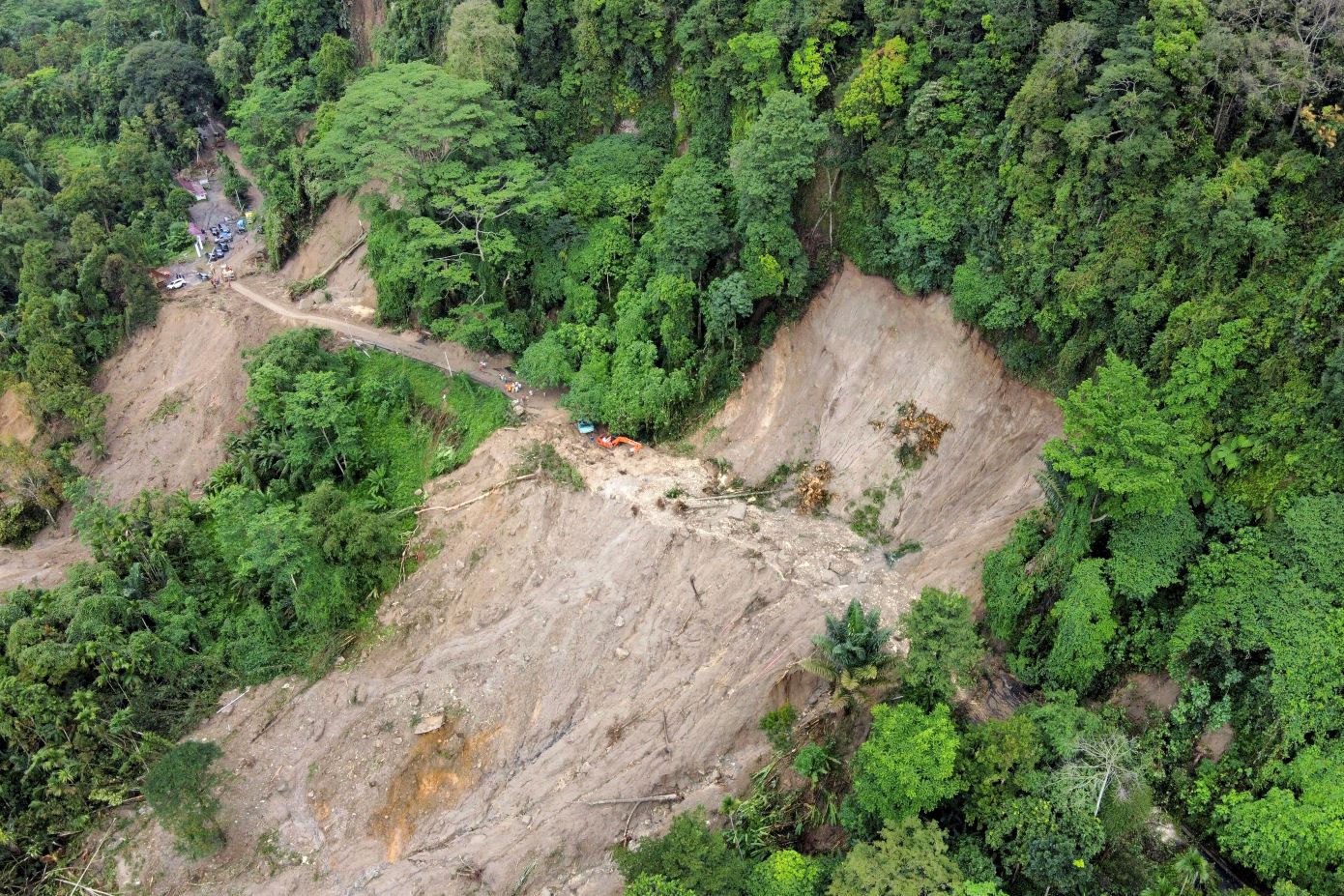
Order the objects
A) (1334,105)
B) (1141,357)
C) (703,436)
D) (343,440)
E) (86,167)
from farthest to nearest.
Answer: (86,167) → (343,440) → (703,436) → (1141,357) → (1334,105)

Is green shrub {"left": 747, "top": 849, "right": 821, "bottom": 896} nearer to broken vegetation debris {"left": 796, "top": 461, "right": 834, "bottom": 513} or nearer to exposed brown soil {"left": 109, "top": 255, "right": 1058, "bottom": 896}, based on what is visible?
exposed brown soil {"left": 109, "top": 255, "right": 1058, "bottom": 896}

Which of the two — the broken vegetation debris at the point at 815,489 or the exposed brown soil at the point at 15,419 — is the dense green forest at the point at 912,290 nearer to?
the exposed brown soil at the point at 15,419

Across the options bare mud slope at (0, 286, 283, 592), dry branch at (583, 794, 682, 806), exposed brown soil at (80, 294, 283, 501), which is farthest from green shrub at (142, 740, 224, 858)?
exposed brown soil at (80, 294, 283, 501)

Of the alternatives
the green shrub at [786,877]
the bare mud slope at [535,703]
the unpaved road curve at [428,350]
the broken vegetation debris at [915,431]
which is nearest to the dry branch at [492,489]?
the bare mud slope at [535,703]

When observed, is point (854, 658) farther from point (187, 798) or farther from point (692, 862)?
point (187, 798)

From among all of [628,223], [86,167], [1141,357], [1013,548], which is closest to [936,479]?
[1013,548]

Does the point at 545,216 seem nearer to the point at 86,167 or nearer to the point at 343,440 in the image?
the point at 343,440

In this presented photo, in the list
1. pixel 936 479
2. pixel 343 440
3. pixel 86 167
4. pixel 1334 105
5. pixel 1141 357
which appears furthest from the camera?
pixel 86 167

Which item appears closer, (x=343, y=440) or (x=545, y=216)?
(x=343, y=440)
